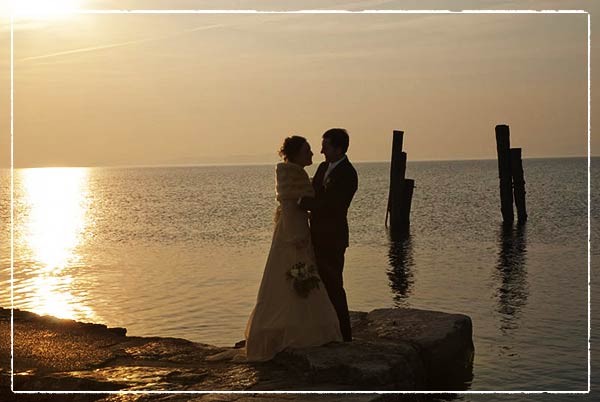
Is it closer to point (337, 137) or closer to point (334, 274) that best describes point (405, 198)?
point (334, 274)

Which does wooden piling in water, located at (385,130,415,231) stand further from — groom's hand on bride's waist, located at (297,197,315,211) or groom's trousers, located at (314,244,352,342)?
groom's hand on bride's waist, located at (297,197,315,211)

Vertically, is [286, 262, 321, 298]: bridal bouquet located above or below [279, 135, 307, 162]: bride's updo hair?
below

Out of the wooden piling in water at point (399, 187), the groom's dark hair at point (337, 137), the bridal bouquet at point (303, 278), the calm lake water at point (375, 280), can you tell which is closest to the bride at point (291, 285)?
the bridal bouquet at point (303, 278)

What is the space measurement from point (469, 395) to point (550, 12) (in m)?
4.77

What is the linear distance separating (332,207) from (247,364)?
1.76 meters

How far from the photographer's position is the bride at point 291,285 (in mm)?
7855

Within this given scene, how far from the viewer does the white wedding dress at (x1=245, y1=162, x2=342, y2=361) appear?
7.91m

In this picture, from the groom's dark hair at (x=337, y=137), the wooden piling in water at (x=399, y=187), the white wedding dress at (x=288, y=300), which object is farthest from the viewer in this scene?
the wooden piling in water at (x=399, y=187)

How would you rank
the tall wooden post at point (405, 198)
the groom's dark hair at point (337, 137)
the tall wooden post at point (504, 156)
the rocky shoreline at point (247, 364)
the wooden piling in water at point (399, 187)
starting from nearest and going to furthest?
the rocky shoreline at point (247, 364) → the groom's dark hair at point (337, 137) → the wooden piling in water at point (399, 187) → the tall wooden post at point (504, 156) → the tall wooden post at point (405, 198)

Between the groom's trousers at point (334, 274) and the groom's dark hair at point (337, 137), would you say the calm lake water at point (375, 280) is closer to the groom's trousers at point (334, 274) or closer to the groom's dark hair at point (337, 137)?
the groom's trousers at point (334, 274)

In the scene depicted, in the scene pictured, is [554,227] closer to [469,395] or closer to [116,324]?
[116,324]

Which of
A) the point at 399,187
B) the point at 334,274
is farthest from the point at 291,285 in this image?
the point at 399,187

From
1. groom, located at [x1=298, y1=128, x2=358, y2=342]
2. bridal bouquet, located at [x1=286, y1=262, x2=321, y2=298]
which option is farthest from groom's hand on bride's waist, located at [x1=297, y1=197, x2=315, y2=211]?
bridal bouquet, located at [x1=286, y1=262, x2=321, y2=298]

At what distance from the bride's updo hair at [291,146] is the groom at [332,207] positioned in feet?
0.83
